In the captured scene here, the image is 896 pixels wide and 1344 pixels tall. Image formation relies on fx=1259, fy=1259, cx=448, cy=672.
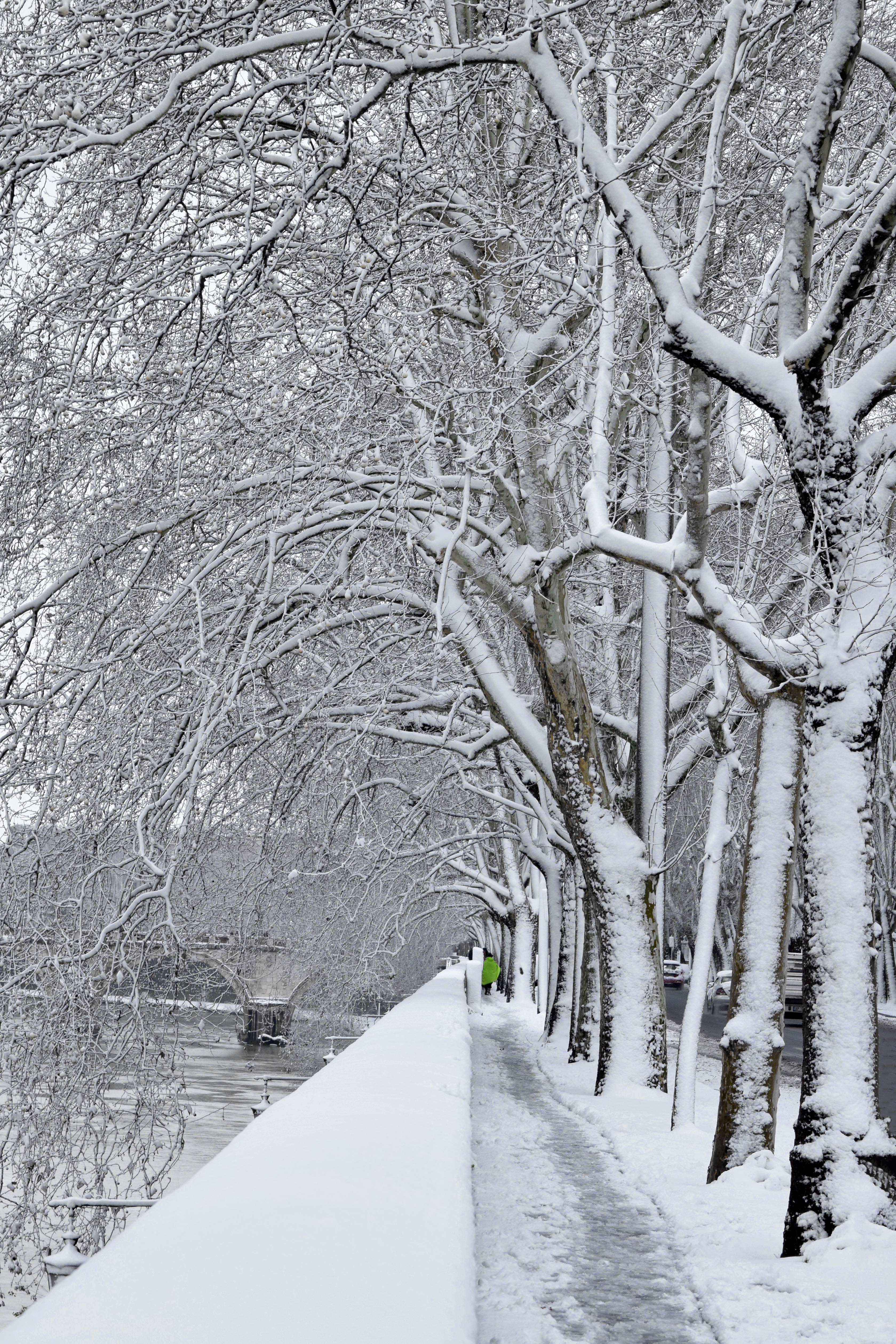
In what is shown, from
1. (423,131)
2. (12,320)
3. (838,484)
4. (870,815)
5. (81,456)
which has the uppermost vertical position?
(423,131)

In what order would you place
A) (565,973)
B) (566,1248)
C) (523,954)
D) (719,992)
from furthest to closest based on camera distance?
1. (719,992)
2. (523,954)
3. (565,973)
4. (566,1248)

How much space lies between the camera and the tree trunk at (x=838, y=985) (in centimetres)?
535

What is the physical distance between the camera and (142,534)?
9055mm

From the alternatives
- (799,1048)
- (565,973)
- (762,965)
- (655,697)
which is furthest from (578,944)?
(799,1048)

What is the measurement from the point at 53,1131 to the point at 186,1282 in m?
6.29

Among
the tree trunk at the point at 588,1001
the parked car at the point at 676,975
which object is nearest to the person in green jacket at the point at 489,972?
the parked car at the point at 676,975

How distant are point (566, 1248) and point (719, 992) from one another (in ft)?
144

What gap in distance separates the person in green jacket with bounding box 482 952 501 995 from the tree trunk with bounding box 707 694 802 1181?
87.2 feet

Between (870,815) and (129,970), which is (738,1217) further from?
(129,970)

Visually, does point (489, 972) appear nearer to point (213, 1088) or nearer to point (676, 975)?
point (213, 1088)

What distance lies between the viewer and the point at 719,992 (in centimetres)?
4759

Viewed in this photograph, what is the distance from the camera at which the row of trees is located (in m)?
5.85

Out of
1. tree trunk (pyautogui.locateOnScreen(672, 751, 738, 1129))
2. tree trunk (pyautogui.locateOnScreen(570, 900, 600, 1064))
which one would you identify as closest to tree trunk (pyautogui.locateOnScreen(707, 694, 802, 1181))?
tree trunk (pyautogui.locateOnScreen(672, 751, 738, 1129))

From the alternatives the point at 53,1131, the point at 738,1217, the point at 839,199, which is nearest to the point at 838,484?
the point at 839,199
